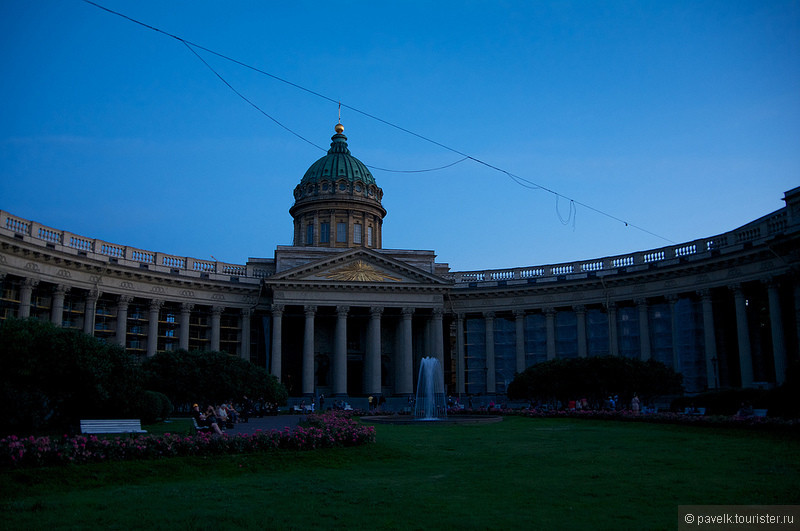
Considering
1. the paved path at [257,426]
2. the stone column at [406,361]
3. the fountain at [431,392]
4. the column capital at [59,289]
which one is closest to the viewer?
the paved path at [257,426]

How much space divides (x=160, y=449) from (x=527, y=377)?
31.9 m

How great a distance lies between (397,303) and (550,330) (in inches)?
538

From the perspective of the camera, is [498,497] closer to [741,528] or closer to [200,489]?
[741,528]

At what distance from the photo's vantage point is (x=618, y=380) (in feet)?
136

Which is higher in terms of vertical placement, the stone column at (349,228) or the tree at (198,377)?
the stone column at (349,228)

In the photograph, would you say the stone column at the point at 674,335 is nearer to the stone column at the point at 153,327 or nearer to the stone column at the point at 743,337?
the stone column at the point at 743,337

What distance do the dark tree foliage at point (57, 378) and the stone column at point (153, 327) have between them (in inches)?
1161

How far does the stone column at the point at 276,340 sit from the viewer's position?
57219mm

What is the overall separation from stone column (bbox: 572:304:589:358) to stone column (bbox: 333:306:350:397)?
19.9 metres

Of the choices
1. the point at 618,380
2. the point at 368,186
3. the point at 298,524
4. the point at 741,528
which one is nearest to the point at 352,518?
the point at 298,524

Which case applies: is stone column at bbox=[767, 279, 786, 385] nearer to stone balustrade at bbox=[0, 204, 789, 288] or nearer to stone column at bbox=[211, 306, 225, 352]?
stone balustrade at bbox=[0, 204, 789, 288]

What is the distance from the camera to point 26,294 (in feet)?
146

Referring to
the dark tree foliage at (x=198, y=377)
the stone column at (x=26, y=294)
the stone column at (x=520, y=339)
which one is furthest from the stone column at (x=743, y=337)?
the stone column at (x=26, y=294)

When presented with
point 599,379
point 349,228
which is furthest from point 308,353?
point 599,379
